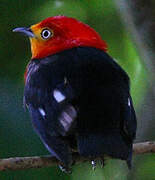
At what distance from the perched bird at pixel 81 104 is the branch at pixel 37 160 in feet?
0.30

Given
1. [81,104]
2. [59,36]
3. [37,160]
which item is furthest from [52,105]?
[59,36]

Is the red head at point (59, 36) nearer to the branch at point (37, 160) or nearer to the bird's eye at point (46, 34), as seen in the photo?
the bird's eye at point (46, 34)

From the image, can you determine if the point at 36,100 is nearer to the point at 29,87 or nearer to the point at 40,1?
the point at 29,87

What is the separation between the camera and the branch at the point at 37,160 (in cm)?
426

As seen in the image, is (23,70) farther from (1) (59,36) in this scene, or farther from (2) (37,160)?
(2) (37,160)

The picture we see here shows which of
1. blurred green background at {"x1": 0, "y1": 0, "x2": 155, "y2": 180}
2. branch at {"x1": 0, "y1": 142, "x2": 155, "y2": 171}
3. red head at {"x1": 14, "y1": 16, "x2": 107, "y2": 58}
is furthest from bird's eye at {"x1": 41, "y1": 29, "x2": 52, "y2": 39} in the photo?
branch at {"x1": 0, "y1": 142, "x2": 155, "y2": 171}

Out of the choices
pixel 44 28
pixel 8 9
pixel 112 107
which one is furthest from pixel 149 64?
pixel 8 9

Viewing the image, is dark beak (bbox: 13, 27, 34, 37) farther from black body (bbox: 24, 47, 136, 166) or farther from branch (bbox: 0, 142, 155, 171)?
branch (bbox: 0, 142, 155, 171)

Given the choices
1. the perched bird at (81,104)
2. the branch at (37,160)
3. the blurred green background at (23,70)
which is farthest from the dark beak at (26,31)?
the branch at (37,160)

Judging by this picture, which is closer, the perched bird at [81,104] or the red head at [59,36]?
the perched bird at [81,104]

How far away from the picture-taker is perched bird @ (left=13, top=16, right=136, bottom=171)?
14.0 ft

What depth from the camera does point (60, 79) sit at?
4.54 meters

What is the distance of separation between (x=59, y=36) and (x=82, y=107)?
98 cm

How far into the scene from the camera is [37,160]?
4309mm
